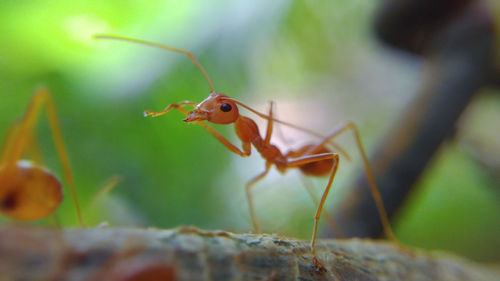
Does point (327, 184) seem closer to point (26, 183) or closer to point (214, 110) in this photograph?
point (214, 110)

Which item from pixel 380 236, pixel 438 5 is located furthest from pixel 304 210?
pixel 438 5

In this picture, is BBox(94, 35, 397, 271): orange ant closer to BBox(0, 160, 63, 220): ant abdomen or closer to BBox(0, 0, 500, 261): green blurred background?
BBox(0, 0, 500, 261): green blurred background

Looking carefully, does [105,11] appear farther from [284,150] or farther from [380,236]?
[380,236]

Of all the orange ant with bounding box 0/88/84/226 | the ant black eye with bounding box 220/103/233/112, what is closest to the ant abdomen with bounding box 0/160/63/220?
the orange ant with bounding box 0/88/84/226

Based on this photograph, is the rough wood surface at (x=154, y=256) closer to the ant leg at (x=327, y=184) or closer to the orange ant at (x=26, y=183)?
the ant leg at (x=327, y=184)

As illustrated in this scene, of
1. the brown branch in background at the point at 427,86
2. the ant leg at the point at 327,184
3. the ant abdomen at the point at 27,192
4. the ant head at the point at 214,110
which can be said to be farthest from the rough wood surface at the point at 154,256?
the brown branch in background at the point at 427,86

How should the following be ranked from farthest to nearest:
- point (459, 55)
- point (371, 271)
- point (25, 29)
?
point (459, 55) → point (25, 29) → point (371, 271)
